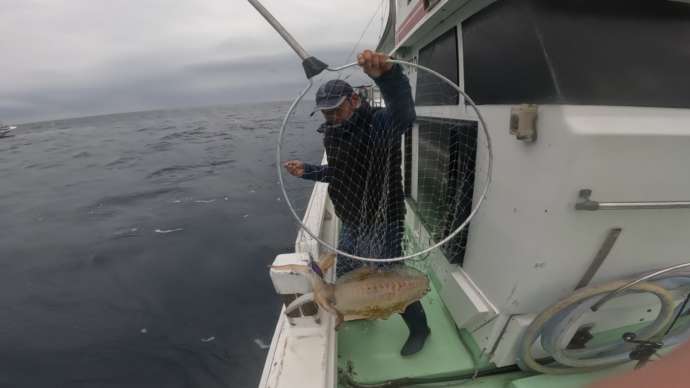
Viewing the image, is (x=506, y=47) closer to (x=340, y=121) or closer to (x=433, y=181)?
(x=340, y=121)

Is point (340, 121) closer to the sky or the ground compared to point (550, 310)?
closer to the sky

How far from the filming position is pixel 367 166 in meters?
2.51

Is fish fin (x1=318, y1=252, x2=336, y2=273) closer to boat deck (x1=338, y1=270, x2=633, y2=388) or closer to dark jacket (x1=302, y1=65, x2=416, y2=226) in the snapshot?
dark jacket (x1=302, y1=65, x2=416, y2=226)

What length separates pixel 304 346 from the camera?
2.25 metres

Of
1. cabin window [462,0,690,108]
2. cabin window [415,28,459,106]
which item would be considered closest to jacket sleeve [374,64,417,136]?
cabin window [462,0,690,108]

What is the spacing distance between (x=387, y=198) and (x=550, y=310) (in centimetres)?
129

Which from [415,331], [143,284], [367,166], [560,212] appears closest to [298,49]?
[367,166]

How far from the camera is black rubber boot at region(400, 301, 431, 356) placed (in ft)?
8.90

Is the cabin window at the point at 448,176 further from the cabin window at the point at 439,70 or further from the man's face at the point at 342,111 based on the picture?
the man's face at the point at 342,111

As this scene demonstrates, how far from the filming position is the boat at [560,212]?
5.00 feet

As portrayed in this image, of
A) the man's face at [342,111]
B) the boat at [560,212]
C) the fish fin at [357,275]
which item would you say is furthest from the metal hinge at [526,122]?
the fish fin at [357,275]

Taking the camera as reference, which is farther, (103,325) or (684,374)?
(103,325)

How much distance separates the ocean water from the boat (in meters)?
3.17

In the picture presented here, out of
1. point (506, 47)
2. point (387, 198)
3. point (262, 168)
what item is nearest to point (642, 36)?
point (506, 47)
